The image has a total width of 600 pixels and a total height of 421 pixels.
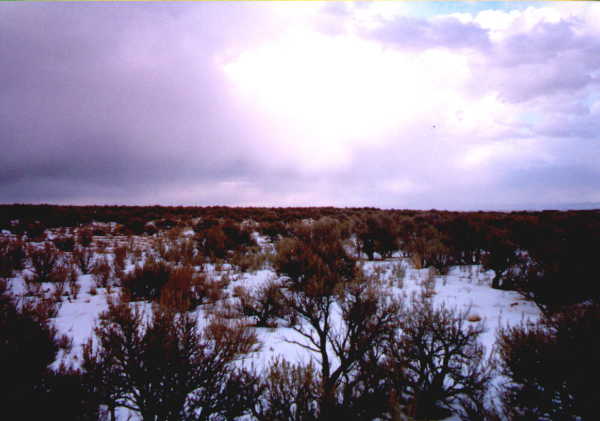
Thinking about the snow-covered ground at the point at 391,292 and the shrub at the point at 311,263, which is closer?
the snow-covered ground at the point at 391,292

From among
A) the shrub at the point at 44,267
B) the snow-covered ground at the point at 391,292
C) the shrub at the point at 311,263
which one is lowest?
the snow-covered ground at the point at 391,292

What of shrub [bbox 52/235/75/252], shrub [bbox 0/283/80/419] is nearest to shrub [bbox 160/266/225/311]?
shrub [bbox 0/283/80/419]

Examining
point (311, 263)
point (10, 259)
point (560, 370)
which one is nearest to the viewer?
point (560, 370)

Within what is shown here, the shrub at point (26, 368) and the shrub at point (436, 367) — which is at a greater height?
the shrub at point (26, 368)

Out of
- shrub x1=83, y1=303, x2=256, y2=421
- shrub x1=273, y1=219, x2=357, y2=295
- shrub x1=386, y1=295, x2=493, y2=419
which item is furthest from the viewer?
A: shrub x1=273, y1=219, x2=357, y2=295

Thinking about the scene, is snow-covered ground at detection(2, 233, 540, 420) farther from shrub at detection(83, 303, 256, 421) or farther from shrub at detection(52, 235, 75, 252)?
shrub at detection(52, 235, 75, 252)

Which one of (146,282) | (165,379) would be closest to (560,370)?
(165,379)

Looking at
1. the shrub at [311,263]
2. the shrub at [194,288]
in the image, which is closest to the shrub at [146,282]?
the shrub at [194,288]

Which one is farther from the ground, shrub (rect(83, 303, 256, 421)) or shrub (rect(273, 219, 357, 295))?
shrub (rect(273, 219, 357, 295))

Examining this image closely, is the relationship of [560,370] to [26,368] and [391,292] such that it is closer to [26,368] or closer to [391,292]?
[391,292]

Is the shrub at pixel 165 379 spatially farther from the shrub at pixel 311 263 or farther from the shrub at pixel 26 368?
the shrub at pixel 311 263

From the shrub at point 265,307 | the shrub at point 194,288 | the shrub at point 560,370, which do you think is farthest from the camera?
the shrub at point 194,288

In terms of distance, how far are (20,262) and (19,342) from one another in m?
8.66

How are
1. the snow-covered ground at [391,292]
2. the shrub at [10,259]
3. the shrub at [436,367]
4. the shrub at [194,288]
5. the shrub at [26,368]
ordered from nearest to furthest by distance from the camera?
the shrub at [26,368], the shrub at [436,367], the snow-covered ground at [391,292], the shrub at [194,288], the shrub at [10,259]
